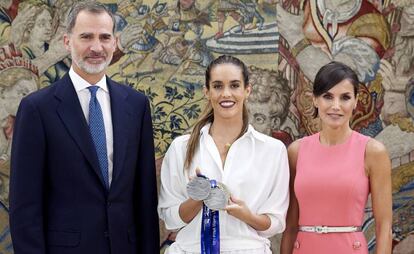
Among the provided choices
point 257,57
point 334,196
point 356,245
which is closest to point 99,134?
point 334,196

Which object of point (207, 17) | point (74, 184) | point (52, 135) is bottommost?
point (74, 184)

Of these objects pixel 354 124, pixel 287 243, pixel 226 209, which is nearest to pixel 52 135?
pixel 226 209

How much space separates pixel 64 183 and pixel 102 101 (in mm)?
454

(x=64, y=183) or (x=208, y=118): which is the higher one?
(x=208, y=118)

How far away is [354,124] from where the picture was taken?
4836mm

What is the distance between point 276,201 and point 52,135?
1.14 m

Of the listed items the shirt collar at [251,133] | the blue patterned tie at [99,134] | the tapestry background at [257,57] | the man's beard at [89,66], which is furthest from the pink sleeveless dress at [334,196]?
the tapestry background at [257,57]

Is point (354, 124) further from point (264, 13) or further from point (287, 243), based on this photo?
point (287, 243)

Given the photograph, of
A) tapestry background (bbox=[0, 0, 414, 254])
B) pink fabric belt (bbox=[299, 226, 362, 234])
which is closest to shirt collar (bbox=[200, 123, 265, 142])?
pink fabric belt (bbox=[299, 226, 362, 234])

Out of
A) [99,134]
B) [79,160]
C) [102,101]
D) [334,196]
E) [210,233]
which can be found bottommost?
[210,233]

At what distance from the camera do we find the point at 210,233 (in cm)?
331

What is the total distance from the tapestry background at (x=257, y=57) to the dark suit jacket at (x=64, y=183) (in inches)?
64.7

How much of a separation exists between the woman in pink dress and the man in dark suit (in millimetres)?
872

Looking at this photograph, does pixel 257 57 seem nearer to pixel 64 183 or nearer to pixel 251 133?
pixel 251 133
